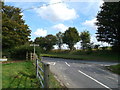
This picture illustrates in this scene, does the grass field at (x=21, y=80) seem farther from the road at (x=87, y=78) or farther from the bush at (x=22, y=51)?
the bush at (x=22, y=51)

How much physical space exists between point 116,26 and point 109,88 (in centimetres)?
2644

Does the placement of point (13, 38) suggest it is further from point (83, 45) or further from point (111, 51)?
point (83, 45)

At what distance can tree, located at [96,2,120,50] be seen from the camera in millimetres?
32031

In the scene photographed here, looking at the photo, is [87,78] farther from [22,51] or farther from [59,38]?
[59,38]

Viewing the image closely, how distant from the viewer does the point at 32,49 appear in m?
20.2

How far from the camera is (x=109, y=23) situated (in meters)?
32.9

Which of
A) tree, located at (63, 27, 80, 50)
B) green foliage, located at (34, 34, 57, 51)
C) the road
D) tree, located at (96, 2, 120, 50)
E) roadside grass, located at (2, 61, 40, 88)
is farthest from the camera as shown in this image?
green foliage, located at (34, 34, 57, 51)

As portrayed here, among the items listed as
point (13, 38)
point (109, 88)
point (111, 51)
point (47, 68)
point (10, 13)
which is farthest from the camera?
point (111, 51)

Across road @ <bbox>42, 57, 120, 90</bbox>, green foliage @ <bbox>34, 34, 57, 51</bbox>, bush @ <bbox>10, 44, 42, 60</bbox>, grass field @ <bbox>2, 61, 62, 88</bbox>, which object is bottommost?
road @ <bbox>42, 57, 120, 90</bbox>

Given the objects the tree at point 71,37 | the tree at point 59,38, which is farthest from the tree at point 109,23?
the tree at point 59,38

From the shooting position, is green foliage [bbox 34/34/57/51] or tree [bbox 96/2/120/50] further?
green foliage [bbox 34/34/57/51]

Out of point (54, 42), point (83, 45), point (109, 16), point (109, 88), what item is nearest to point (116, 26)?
point (109, 16)

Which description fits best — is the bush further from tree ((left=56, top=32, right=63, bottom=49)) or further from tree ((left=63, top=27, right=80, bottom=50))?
tree ((left=56, top=32, right=63, bottom=49))

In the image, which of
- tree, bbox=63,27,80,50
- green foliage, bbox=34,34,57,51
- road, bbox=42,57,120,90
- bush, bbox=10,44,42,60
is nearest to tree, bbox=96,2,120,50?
bush, bbox=10,44,42,60
